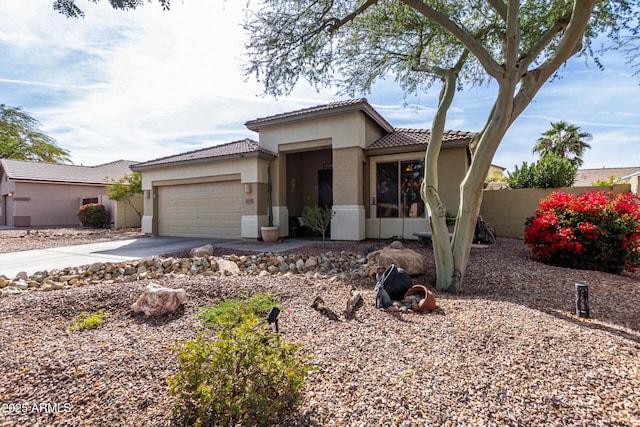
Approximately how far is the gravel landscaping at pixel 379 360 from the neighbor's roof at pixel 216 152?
24.4ft

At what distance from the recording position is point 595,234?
5.75 m

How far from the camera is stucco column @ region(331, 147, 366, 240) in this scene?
9898 millimetres

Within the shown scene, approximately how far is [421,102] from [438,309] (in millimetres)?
6677

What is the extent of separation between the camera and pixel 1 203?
72.9 ft

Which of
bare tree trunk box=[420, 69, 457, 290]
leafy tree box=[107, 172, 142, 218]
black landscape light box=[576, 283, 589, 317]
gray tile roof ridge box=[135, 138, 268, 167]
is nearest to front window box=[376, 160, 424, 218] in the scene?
bare tree trunk box=[420, 69, 457, 290]

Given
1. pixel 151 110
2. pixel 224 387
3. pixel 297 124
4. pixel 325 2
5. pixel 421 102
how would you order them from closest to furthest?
pixel 224 387
pixel 325 2
pixel 421 102
pixel 297 124
pixel 151 110

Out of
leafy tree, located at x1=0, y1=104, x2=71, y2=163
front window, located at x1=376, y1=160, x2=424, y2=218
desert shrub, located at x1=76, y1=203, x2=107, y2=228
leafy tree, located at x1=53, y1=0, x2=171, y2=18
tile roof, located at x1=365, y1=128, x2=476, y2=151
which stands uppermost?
leafy tree, located at x1=0, y1=104, x2=71, y2=163

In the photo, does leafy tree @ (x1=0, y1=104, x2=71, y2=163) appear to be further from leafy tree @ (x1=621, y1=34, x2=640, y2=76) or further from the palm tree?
the palm tree

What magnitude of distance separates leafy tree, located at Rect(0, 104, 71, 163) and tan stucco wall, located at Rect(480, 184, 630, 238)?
144 ft

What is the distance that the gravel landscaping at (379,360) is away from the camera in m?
1.91

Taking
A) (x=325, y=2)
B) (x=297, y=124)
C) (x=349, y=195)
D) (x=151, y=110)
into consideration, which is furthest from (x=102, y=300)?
(x=151, y=110)

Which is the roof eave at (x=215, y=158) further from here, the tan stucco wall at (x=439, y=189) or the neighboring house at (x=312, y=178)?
the tan stucco wall at (x=439, y=189)

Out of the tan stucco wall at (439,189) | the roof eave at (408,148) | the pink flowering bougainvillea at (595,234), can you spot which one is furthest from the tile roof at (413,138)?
the pink flowering bougainvillea at (595,234)

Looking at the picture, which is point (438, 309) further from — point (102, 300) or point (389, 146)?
point (389, 146)
